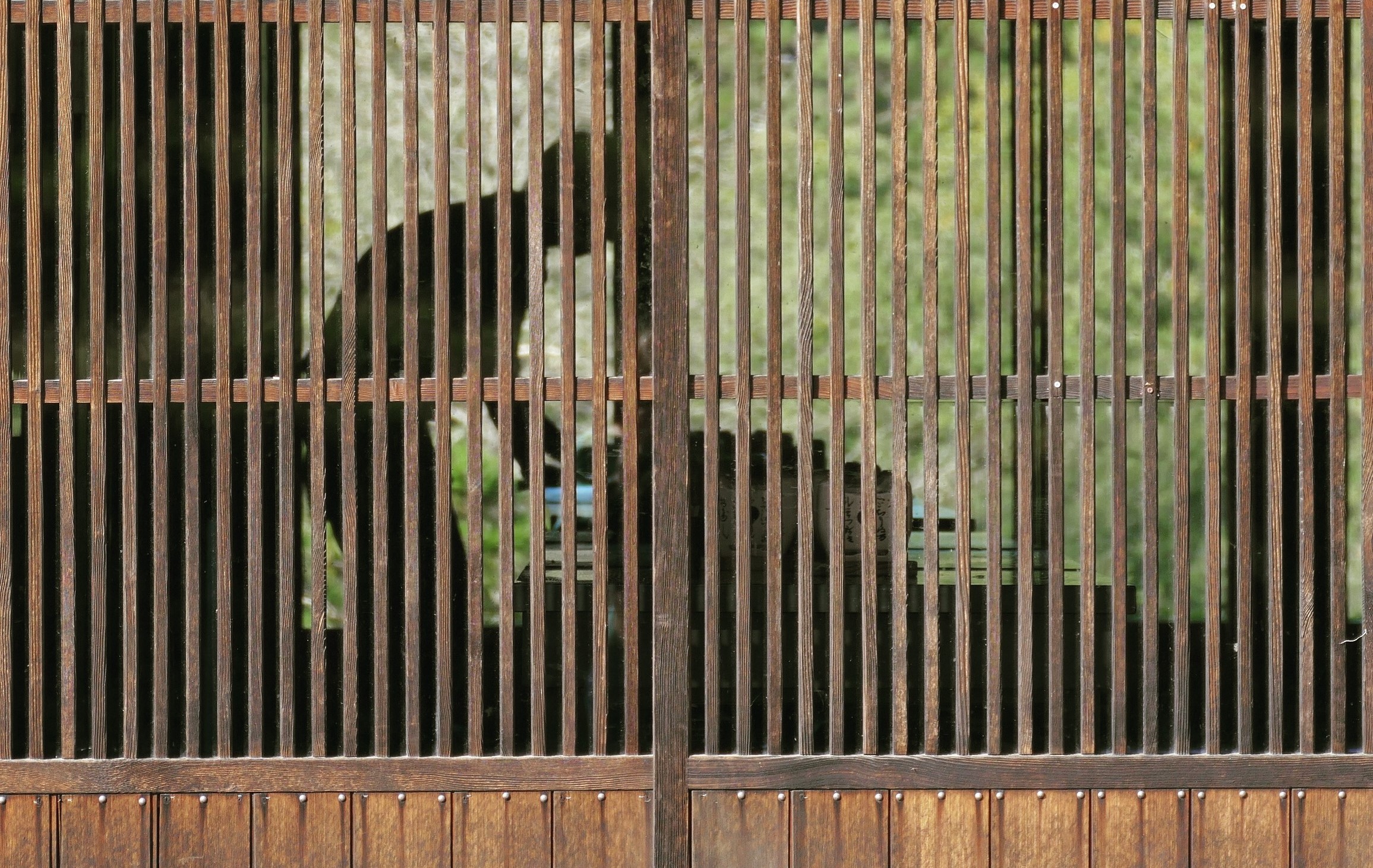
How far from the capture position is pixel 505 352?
152 inches

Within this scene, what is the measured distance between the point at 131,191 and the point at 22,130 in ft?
1.36

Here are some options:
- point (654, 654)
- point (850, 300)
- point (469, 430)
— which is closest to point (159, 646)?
point (469, 430)

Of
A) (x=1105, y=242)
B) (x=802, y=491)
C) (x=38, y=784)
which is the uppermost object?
(x=1105, y=242)

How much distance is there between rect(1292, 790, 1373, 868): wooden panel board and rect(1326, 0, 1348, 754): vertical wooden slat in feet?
0.52

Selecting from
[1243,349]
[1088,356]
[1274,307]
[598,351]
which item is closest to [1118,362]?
[1088,356]

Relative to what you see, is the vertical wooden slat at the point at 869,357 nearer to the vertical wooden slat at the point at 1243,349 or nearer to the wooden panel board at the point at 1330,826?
the vertical wooden slat at the point at 1243,349

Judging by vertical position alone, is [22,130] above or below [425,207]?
above

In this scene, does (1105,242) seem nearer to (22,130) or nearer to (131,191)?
(131,191)

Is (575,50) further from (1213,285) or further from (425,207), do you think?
(1213,285)

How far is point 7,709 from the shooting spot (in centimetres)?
390

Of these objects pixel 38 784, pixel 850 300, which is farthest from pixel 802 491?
pixel 38 784

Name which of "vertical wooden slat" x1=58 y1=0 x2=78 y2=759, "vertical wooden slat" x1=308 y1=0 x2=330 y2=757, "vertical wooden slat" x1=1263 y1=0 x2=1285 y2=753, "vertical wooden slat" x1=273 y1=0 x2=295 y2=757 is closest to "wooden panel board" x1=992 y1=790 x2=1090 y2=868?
"vertical wooden slat" x1=1263 y1=0 x2=1285 y2=753

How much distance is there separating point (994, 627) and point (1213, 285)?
118 centimetres

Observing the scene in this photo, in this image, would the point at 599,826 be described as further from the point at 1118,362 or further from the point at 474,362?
the point at 1118,362
